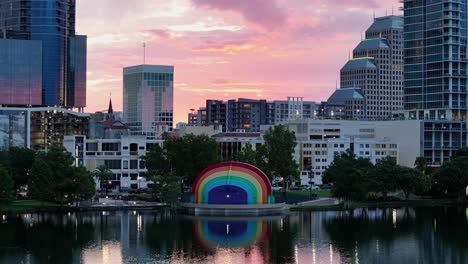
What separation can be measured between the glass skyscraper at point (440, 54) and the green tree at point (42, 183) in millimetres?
104099

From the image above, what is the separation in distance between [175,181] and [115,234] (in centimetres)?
3427

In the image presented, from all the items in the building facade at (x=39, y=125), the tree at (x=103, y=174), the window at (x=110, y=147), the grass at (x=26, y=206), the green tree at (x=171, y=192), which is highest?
the building facade at (x=39, y=125)

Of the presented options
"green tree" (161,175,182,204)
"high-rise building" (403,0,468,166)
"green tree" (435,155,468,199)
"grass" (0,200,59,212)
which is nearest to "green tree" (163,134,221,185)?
"green tree" (161,175,182,204)

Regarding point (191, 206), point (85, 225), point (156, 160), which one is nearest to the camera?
point (85, 225)

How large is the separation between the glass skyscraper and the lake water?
80.4 meters

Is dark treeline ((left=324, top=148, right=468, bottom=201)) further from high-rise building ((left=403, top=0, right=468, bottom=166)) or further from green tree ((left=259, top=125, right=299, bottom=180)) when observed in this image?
high-rise building ((left=403, top=0, right=468, bottom=166))

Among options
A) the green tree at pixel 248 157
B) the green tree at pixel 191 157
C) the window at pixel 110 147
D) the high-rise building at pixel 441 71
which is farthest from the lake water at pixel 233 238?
the high-rise building at pixel 441 71

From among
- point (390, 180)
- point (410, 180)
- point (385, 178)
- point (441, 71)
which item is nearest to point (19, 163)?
point (385, 178)

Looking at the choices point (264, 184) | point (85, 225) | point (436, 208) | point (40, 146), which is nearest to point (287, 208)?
point (264, 184)

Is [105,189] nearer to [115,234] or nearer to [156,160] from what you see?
[156,160]

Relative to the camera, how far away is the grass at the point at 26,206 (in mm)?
116081

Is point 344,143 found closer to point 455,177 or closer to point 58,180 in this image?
point 455,177

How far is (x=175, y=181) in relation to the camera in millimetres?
127688

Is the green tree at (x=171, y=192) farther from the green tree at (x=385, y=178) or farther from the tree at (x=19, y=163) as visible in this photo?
the green tree at (x=385, y=178)
